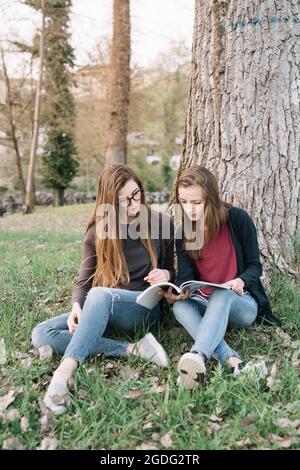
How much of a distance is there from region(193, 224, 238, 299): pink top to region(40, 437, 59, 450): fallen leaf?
1.40m

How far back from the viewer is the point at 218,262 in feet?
10.6

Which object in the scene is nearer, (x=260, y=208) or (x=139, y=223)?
(x=139, y=223)

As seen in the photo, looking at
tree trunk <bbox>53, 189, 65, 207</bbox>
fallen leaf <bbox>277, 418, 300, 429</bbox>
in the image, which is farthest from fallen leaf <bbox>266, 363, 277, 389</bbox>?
tree trunk <bbox>53, 189, 65, 207</bbox>

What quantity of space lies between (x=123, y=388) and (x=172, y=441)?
502mm

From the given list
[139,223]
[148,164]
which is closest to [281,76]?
[139,223]

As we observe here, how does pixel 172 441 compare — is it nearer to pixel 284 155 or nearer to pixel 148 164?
pixel 284 155

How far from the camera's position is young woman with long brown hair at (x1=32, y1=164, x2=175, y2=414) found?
9.96 ft

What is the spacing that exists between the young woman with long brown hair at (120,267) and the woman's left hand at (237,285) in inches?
16.1

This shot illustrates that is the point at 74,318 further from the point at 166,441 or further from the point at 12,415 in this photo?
the point at 166,441

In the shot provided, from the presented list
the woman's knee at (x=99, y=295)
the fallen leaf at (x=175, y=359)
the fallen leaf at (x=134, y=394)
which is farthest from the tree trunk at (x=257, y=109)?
the fallen leaf at (x=134, y=394)

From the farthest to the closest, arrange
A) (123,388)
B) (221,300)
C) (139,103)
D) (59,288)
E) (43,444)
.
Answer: (139,103)
(59,288)
(221,300)
(123,388)
(43,444)

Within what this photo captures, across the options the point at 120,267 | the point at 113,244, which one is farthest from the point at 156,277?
the point at 113,244

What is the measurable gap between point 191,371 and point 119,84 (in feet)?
39.7

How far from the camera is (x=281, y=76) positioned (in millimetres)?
3711
